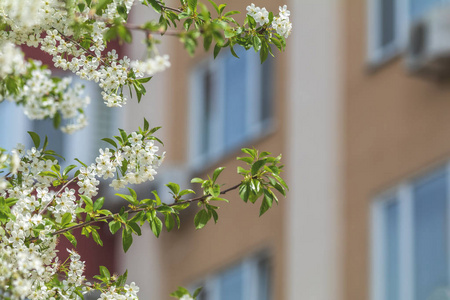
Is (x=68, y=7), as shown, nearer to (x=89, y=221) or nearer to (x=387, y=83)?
(x=89, y=221)

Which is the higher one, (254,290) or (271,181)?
(254,290)

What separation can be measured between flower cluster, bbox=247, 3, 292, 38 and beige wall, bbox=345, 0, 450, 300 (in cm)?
695

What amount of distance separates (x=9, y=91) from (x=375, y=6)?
9.23 m

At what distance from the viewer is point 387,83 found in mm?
12750

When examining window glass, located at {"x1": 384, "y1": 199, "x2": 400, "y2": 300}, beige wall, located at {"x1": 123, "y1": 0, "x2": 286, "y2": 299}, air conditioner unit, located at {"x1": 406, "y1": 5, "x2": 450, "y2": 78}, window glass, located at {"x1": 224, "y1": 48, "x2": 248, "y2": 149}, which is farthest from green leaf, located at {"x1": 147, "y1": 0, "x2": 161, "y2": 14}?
window glass, located at {"x1": 224, "y1": 48, "x2": 248, "y2": 149}

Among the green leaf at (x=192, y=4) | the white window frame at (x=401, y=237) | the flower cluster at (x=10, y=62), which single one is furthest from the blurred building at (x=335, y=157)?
the flower cluster at (x=10, y=62)

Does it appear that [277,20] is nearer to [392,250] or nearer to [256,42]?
[256,42]

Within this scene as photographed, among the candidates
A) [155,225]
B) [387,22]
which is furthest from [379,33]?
[155,225]

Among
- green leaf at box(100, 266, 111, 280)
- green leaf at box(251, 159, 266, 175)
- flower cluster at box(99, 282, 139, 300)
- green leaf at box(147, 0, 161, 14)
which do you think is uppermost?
green leaf at box(147, 0, 161, 14)

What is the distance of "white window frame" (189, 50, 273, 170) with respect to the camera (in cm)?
1495

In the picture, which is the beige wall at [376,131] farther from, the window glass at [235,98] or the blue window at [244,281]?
the window glass at [235,98]

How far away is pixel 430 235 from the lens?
11.8m

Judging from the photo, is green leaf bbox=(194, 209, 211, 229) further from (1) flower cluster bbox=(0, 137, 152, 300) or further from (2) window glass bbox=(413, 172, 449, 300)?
(2) window glass bbox=(413, 172, 449, 300)

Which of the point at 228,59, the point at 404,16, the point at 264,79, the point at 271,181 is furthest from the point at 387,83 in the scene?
the point at 271,181
